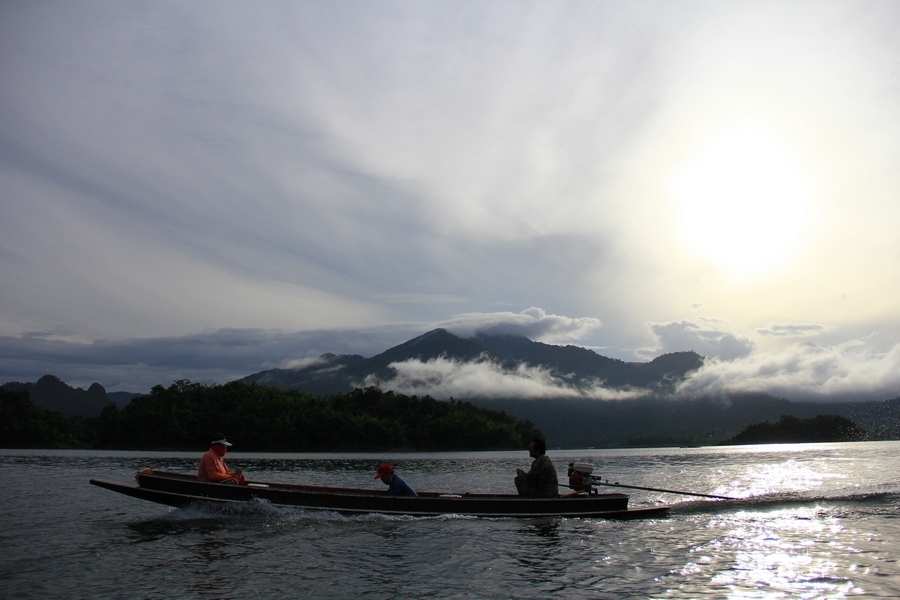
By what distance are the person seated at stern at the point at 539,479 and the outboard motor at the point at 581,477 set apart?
1.17m

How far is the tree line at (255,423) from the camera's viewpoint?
134 metres

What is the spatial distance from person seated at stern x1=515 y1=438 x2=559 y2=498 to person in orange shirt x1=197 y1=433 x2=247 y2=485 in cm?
1090

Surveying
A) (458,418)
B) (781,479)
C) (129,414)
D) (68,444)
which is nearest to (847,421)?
(458,418)

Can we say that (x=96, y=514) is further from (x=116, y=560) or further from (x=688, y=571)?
(x=688, y=571)

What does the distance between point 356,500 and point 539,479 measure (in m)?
7.07

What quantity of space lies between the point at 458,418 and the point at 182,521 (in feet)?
469

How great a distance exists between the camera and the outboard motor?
2531cm

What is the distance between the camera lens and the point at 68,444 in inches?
5305

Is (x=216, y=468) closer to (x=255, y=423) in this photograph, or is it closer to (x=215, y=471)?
(x=215, y=471)

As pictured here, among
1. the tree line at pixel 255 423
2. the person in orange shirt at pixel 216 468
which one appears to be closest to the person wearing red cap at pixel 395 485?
the person in orange shirt at pixel 216 468

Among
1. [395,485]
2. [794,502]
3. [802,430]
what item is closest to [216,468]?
[395,485]

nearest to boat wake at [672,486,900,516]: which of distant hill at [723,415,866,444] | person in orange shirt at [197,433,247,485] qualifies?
person in orange shirt at [197,433,247,485]

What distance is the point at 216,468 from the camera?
24.5 m

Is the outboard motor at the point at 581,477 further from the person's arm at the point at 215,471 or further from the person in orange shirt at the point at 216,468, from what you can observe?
the person's arm at the point at 215,471
